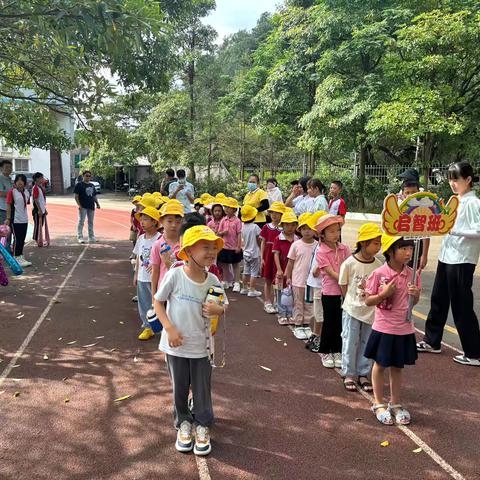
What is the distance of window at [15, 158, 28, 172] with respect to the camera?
4400 centimetres

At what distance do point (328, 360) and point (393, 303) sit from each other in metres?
1.44

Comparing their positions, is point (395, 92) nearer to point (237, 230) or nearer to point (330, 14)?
point (330, 14)

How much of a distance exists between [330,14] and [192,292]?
58.4ft

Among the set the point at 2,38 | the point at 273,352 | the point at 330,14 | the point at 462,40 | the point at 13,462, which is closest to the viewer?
the point at 13,462

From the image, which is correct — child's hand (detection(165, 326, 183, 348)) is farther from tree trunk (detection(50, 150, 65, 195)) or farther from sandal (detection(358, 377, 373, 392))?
tree trunk (detection(50, 150, 65, 195))

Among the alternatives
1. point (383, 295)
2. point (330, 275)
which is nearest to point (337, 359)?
point (330, 275)

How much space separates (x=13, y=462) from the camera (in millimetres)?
3221

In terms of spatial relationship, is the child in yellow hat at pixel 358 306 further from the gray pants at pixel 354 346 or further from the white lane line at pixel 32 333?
the white lane line at pixel 32 333

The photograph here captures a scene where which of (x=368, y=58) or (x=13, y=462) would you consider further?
(x=368, y=58)

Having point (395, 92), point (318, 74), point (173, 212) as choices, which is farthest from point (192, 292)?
point (318, 74)

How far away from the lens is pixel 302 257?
5.41 m

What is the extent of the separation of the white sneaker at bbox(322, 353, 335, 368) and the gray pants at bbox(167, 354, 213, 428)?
183cm

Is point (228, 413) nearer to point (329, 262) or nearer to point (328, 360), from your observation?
point (328, 360)

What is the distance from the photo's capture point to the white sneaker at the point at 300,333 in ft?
18.6
